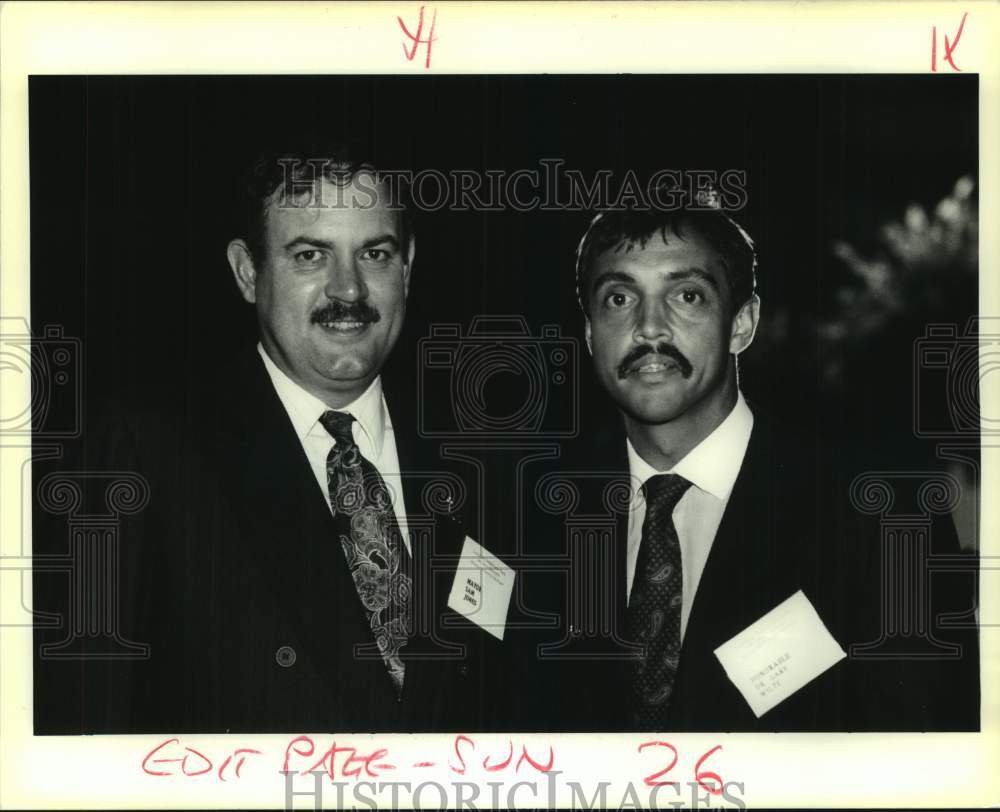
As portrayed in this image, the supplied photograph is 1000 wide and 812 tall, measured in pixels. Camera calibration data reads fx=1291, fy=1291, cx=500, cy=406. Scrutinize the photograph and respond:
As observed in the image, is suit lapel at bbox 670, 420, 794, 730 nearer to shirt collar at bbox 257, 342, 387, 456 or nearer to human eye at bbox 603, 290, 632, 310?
human eye at bbox 603, 290, 632, 310

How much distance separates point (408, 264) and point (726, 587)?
0.99 m

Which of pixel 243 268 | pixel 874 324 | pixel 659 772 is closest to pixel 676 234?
pixel 874 324

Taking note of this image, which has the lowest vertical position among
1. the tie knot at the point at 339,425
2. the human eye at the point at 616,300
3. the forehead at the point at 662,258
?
the tie knot at the point at 339,425

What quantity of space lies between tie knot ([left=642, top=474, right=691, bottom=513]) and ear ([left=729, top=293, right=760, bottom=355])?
1.01 feet

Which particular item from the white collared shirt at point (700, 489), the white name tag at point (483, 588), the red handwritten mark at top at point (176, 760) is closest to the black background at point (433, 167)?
the white collared shirt at point (700, 489)

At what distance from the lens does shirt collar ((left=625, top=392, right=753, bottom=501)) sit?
2842 mm

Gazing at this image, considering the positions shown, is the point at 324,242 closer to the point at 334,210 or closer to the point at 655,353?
the point at 334,210

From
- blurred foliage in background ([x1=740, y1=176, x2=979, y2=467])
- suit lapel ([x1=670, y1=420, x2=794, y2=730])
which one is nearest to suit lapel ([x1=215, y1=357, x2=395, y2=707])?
suit lapel ([x1=670, y1=420, x2=794, y2=730])

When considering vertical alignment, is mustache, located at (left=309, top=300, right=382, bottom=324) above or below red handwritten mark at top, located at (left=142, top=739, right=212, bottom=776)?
above

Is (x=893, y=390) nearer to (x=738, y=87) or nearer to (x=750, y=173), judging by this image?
(x=750, y=173)

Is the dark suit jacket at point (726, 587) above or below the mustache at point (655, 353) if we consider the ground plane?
below

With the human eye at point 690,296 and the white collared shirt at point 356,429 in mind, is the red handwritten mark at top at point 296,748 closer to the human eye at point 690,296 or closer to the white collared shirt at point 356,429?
the white collared shirt at point 356,429

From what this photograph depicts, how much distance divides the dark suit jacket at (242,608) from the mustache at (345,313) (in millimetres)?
170

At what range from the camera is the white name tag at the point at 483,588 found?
9.30 feet
